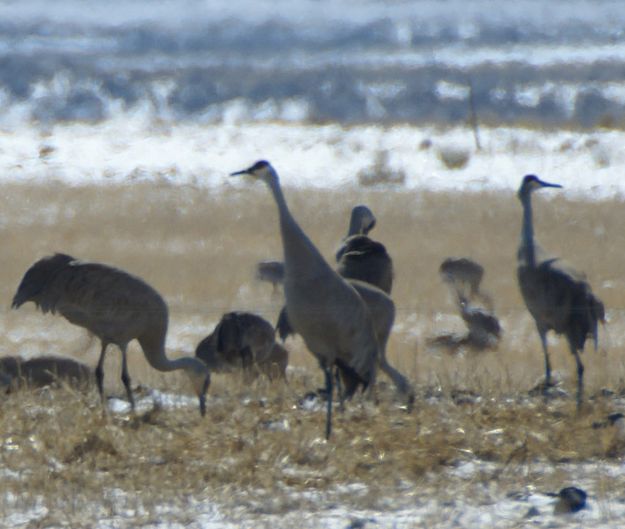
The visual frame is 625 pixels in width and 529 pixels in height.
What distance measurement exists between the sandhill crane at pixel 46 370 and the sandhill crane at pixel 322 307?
193 centimetres

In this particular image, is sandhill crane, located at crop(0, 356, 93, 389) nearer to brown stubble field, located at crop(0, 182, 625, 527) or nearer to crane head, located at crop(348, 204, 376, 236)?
brown stubble field, located at crop(0, 182, 625, 527)

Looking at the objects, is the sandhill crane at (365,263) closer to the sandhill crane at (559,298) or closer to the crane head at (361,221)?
the sandhill crane at (559,298)

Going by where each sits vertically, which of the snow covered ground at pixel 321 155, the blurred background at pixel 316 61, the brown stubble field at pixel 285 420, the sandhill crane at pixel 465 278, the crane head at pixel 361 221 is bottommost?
the brown stubble field at pixel 285 420

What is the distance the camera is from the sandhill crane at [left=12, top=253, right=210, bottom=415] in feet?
30.2

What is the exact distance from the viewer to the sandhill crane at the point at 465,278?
48.7ft

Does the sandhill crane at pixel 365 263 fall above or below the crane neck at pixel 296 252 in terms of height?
below

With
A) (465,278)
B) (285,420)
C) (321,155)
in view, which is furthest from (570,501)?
(321,155)

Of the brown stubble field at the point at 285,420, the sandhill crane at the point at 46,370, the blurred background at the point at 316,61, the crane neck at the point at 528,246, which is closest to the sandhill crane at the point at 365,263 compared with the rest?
the brown stubble field at the point at 285,420

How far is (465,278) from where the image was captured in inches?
591

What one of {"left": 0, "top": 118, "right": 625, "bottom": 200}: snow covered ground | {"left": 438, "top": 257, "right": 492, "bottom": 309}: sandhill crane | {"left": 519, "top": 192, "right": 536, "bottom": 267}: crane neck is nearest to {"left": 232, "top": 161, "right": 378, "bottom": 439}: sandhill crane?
{"left": 519, "top": 192, "right": 536, "bottom": 267}: crane neck

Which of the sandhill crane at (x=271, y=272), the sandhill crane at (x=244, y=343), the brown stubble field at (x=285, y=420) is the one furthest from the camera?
the sandhill crane at (x=271, y=272)

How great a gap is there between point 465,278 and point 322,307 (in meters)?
7.27

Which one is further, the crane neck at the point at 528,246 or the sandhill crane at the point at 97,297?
the crane neck at the point at 528,246

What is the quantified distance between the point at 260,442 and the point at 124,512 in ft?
3.57
